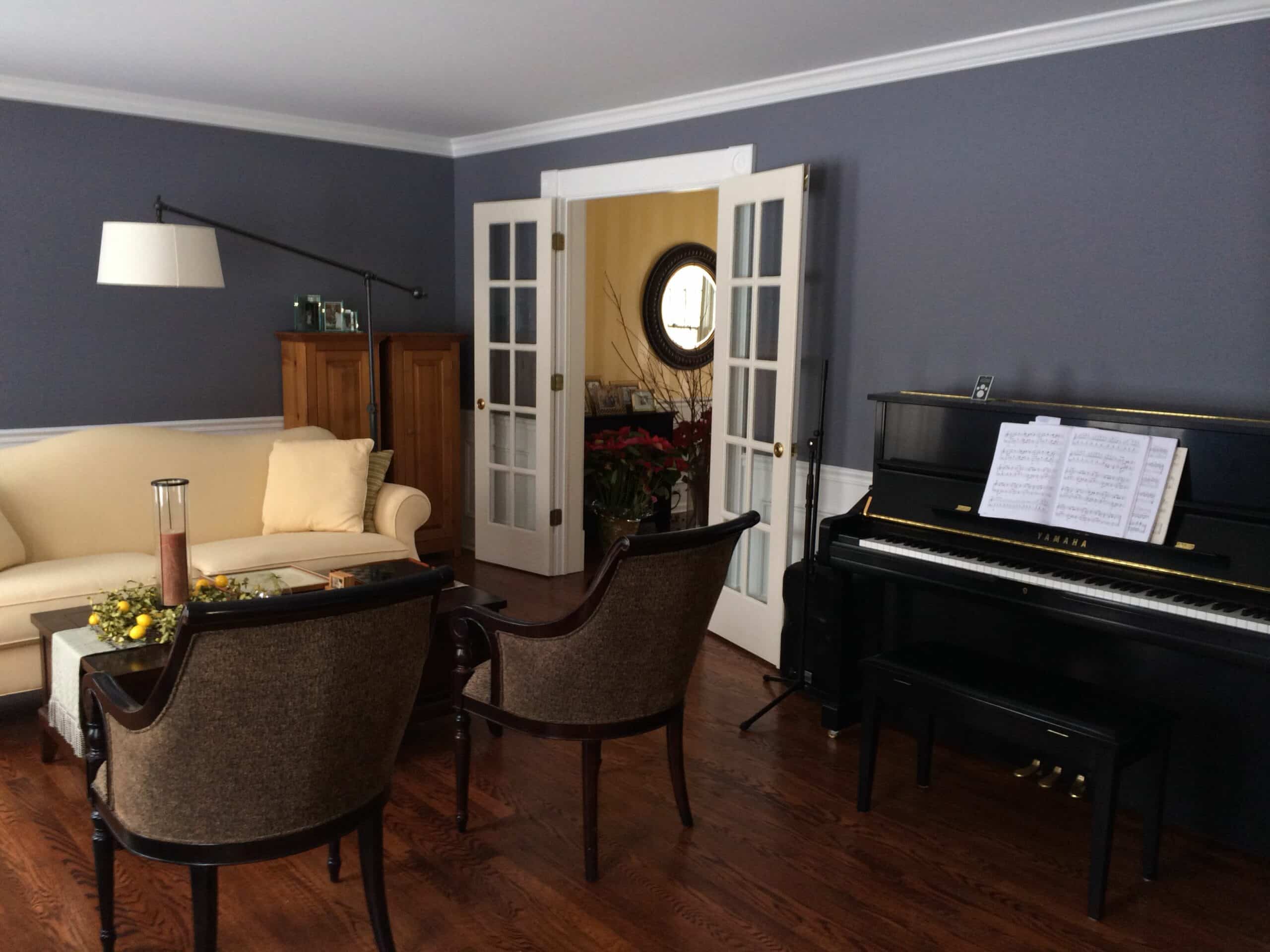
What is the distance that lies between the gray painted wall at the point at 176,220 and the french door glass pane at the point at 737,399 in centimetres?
235

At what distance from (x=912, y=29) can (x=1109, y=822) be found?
2579mm

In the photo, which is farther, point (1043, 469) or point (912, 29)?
point (912, 29)

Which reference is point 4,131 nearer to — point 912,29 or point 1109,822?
point 912,29

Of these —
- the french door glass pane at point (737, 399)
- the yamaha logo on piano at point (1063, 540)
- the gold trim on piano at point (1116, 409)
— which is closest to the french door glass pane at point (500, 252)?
the french door glass pane at point (737, 399)

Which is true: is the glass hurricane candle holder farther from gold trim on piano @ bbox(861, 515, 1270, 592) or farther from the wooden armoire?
the wooden armoire

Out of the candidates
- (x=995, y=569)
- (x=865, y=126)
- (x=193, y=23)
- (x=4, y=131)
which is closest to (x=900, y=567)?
(x=995, y=569)

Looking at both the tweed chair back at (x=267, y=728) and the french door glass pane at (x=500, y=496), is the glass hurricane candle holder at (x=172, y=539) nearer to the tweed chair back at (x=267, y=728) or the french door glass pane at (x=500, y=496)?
the tweed chair back at (x=267, y=728)

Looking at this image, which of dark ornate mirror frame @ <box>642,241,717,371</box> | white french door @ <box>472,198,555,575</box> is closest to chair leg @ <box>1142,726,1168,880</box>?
white french door @ <box>472,198,555,575</box>

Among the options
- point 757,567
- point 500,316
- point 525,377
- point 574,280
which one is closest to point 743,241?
point 574,280

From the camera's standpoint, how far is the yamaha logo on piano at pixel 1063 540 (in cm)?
294

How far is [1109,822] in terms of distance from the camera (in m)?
2.52

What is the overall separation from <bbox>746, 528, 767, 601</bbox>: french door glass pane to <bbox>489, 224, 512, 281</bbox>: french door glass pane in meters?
2.14

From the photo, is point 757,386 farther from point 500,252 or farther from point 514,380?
point 500,252

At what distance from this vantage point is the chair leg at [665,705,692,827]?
9.45ft
